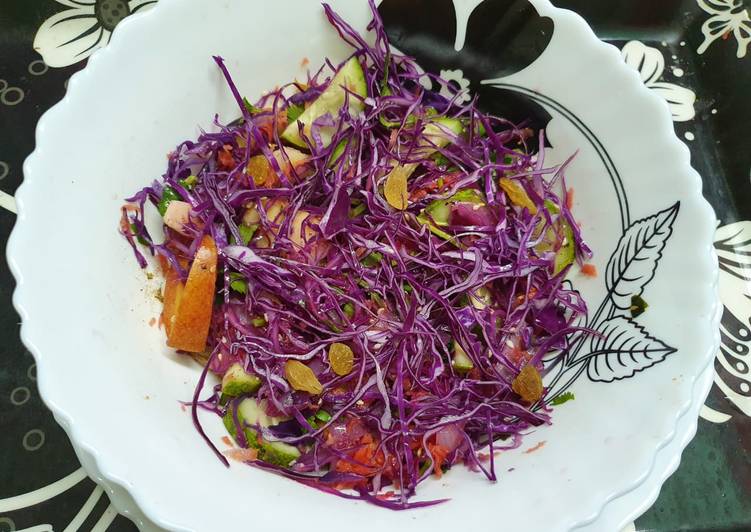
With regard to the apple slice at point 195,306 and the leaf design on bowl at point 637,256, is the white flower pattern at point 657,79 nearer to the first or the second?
the leaf design on bowl at point 637,256

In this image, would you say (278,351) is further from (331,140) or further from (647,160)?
(647,160)

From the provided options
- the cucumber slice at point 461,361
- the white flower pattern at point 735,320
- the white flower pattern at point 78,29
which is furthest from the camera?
the white flower pattern at point 78,29

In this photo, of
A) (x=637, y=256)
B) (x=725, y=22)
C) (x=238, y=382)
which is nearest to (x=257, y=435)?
(x=238, y=382)

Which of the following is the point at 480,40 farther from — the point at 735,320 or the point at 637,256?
the point at 735,320

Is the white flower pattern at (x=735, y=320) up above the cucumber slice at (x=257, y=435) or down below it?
below

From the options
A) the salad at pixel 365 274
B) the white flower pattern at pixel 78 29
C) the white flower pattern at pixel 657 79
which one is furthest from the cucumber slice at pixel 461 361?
the white flower pattern at pixel 78 29

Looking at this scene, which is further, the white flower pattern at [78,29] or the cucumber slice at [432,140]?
the white flower pattern at [78,29]

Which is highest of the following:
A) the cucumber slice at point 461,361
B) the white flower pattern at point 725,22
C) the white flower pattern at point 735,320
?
the white flower pattern at point 725,22
